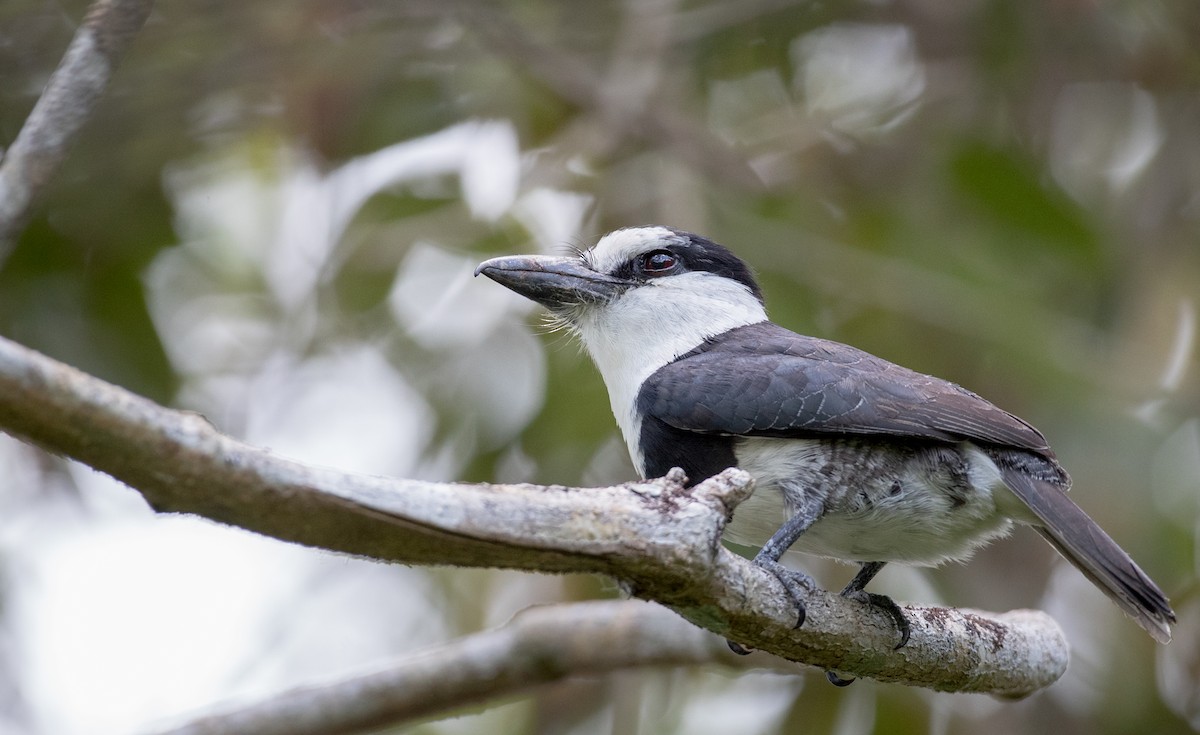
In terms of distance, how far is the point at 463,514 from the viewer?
73.5 inches

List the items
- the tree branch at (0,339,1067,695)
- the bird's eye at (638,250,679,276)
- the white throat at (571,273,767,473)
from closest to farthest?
the tree branch at (0,339,1067,695)
the white throat at (571,273,767,473)
the bird's eye at (638,250,679,276)

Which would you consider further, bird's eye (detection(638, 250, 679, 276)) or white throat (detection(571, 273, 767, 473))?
bird's eye (detection(638, 250, 679, 276))

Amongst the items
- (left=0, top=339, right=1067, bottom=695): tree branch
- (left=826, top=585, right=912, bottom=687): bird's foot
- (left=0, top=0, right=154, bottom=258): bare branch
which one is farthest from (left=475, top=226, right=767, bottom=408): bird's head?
(left=0, top=0, right=154, bottom=258): bare branch

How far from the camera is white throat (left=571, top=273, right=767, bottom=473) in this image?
3656mm

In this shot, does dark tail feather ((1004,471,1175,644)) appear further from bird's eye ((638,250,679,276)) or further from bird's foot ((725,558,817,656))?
bird's eye ((638,250,679,276))

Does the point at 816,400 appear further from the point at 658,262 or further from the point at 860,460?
the point at 658,262

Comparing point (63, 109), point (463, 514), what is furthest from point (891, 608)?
point (63, 109)

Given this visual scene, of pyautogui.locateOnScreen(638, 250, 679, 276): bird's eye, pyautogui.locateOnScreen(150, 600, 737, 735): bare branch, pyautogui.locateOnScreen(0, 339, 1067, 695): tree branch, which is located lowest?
pyautogui.locateOnScreen(150, 600, 737, 735): bare branch

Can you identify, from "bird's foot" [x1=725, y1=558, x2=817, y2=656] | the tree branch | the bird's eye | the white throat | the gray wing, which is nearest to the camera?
the tree branch

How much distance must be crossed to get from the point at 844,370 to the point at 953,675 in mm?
800

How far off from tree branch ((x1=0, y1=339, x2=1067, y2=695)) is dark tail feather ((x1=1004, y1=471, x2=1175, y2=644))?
41 cm

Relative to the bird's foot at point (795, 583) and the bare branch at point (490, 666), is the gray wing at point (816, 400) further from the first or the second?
the bare branch at point (490, 666)

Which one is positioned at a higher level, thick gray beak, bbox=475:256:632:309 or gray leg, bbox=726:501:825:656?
gray leg, bbox=726:501:825:656

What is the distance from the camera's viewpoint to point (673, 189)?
525 cm
